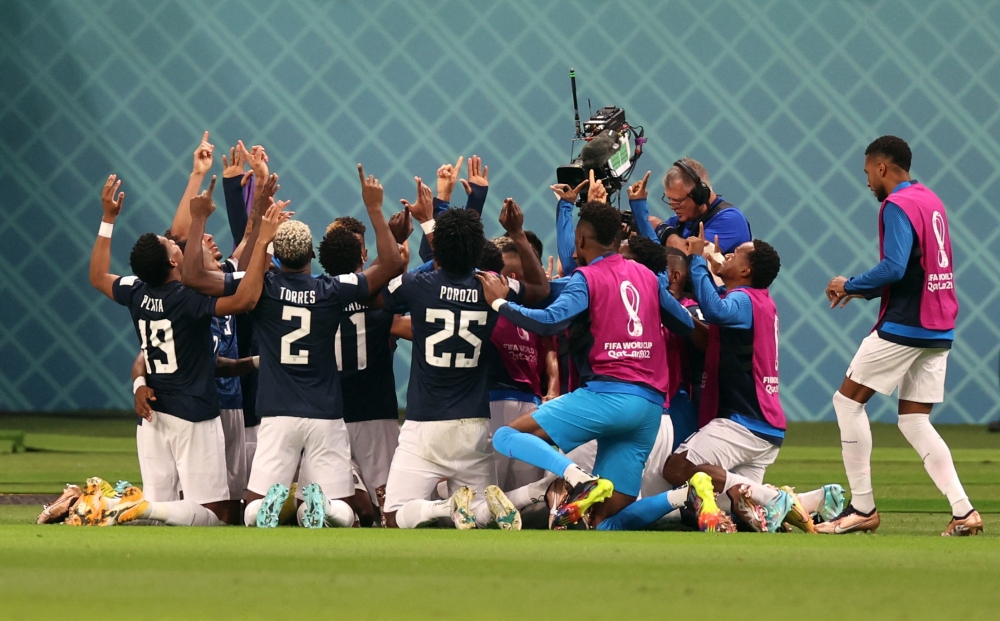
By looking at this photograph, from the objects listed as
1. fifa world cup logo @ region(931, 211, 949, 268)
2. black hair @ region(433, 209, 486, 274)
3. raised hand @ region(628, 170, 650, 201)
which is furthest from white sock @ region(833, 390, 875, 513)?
black hair @ region(433, 209, 486, 274)

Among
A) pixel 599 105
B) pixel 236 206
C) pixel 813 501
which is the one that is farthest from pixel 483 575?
pixel 599 105

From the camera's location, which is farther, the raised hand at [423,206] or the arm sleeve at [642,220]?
the arm sleeve at [642,220]

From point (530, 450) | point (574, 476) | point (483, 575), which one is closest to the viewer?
point (483, 575)

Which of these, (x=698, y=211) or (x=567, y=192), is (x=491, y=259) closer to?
(x=567, y=192)

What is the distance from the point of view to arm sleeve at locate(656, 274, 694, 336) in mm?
5836

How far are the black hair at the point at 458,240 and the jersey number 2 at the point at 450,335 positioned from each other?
0.21m

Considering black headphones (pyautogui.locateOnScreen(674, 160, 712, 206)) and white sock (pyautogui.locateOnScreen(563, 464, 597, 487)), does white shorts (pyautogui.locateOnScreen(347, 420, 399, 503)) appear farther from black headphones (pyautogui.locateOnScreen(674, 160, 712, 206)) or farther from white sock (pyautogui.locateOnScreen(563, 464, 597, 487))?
black headphones (pyautogui.locateOnScreen(674, 160, 712, 206))

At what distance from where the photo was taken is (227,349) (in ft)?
21.4

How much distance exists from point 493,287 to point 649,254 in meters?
0.93

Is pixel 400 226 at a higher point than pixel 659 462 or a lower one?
higher

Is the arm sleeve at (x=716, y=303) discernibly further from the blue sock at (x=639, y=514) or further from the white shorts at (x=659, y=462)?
the blue sock at (x=639, y=514)

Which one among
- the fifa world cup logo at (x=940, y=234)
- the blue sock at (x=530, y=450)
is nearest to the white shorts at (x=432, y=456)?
the blue sock at (x=530, y=450)

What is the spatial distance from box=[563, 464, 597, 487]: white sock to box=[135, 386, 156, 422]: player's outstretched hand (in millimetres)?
1976

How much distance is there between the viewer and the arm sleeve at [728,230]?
6.80m
